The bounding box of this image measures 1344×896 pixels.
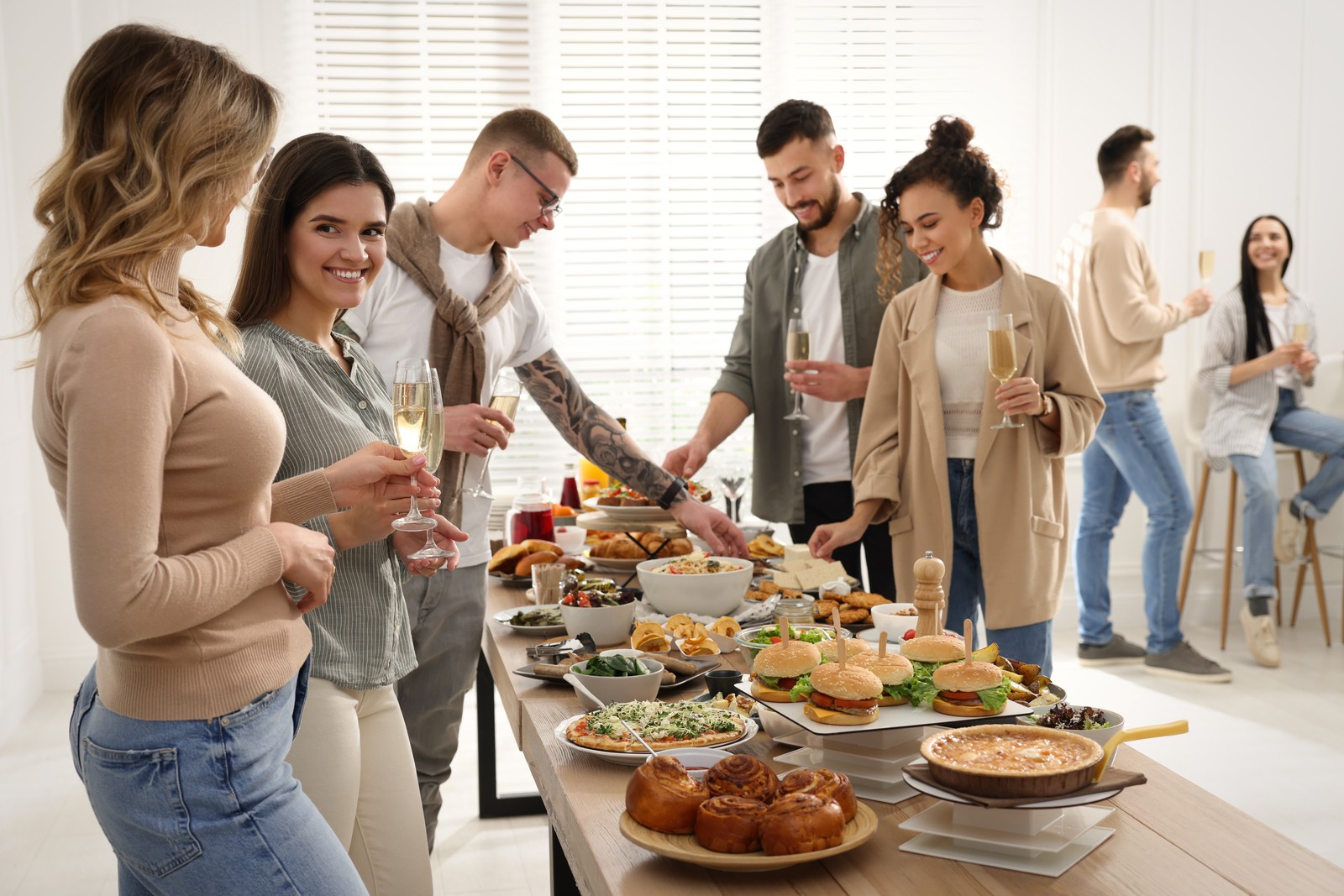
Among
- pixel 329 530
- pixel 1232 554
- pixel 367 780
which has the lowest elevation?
pixel 1232 554

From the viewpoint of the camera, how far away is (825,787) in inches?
48.9

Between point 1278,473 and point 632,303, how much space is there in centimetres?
335

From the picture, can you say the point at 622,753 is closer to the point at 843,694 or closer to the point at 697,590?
the point at 843,694

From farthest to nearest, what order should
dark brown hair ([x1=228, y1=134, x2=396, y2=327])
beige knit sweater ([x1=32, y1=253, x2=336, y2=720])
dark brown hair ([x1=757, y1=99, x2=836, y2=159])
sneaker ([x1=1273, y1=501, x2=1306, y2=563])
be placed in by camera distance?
sneaker ([x1=1273, y1=501, x2=1306, y2=563]) → dark brown hair ([x1=757, y1=99, x2=836, y2=159]) → dark brown hair ([x1=228, y1=134, x2=396, y2=327]) → beige knit sweater ([x1=32, y1=253, x2=336, y2=720])

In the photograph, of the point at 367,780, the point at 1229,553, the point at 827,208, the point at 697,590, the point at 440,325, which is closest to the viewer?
the point at 367,780

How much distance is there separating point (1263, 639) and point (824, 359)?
115 inches

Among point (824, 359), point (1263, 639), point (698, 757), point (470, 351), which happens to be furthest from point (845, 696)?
point (1263, 639)

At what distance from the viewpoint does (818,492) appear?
3.47 metres

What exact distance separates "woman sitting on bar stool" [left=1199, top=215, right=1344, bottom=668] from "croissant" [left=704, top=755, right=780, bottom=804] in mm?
4639

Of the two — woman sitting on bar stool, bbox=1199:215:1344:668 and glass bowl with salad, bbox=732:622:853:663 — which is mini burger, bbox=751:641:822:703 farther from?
woman sitting on bar stool, bbox=1199:215:1344:668

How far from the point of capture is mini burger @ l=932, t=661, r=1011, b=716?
Answer: 136cm

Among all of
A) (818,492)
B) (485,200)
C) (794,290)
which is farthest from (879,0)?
(485,200)

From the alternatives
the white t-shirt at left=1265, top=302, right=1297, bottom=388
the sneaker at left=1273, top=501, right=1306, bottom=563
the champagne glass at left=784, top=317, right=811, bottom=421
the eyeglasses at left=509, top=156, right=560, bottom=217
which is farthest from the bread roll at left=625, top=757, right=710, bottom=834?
the sneaker at left=1273, top=501, right=1306, bottom=563

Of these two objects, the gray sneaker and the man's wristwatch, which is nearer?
the man's wristwatch
